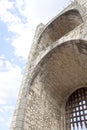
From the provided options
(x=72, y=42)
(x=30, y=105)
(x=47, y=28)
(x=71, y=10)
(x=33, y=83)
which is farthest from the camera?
(x=47, y=28)

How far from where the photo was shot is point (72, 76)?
19.3 feet

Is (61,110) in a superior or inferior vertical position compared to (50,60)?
inferior

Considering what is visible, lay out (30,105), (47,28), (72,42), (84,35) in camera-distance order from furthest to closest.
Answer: (47,28)
(30,105)
(72,42)
(84,35)

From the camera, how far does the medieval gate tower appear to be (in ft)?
16.7

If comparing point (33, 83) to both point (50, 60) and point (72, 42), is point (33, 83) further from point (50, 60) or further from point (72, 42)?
point (72, 42)

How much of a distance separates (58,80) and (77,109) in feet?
3.88

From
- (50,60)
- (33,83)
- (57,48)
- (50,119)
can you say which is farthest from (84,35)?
(50,119)

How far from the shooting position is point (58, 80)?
612 centimetres

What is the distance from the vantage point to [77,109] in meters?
6.08

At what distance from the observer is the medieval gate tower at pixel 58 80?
5078 millimetres

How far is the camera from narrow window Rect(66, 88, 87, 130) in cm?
577

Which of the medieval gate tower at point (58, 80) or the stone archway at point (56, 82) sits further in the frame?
the stone archway at point (56, 82)

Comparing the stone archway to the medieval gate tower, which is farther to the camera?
the stone archway

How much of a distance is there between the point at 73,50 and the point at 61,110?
8.03ft
